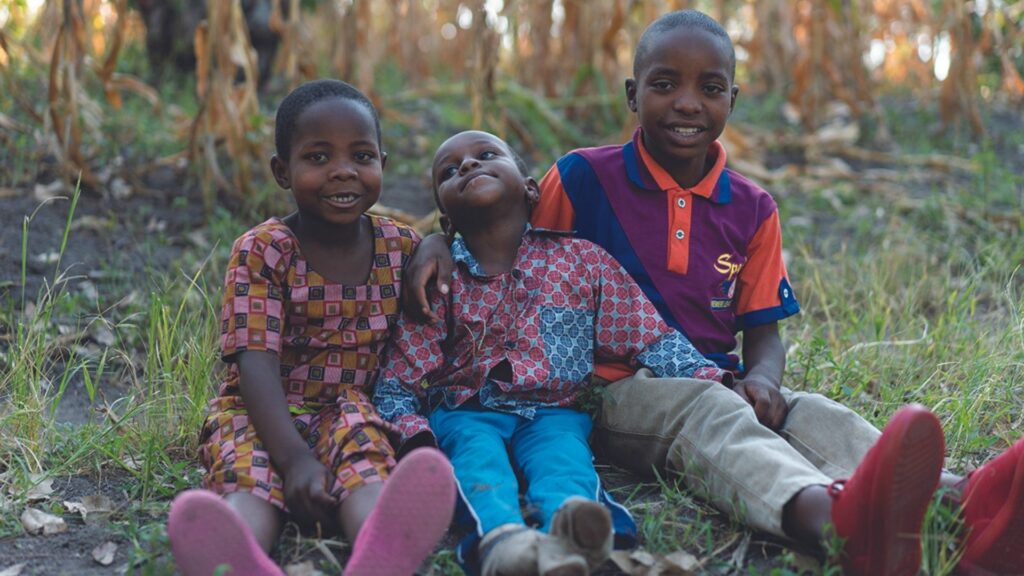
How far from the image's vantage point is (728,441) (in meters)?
2.43

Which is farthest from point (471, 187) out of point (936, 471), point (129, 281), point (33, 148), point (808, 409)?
point (33, 148)

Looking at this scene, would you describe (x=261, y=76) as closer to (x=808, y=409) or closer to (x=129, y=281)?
(x=129, y=281)

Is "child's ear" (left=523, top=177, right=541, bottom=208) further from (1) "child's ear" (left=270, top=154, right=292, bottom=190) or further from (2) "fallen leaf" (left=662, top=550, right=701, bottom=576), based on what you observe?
(2) "fallen leaf" (left=662, top=550, right=701, bottom=576)

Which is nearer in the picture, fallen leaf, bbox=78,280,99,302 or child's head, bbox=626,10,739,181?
child's head, bbox=626,10,739,181

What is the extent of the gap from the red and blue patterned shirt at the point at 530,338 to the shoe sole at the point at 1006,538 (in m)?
0.74

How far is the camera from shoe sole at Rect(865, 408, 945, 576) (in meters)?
1.93

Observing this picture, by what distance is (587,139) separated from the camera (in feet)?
19.8

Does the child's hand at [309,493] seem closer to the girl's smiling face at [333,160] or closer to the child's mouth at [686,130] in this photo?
the girl's smiling face at [333,160]

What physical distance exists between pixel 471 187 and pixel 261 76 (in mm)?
4282

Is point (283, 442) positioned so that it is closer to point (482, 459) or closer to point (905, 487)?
point (482, 459)

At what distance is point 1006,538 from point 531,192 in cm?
140

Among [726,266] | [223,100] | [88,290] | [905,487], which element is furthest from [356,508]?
[223,100]

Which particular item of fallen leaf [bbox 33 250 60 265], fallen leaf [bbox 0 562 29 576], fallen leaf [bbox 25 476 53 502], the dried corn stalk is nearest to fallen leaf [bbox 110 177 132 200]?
the dried corn stalk

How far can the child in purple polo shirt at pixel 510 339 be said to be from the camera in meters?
2.58
